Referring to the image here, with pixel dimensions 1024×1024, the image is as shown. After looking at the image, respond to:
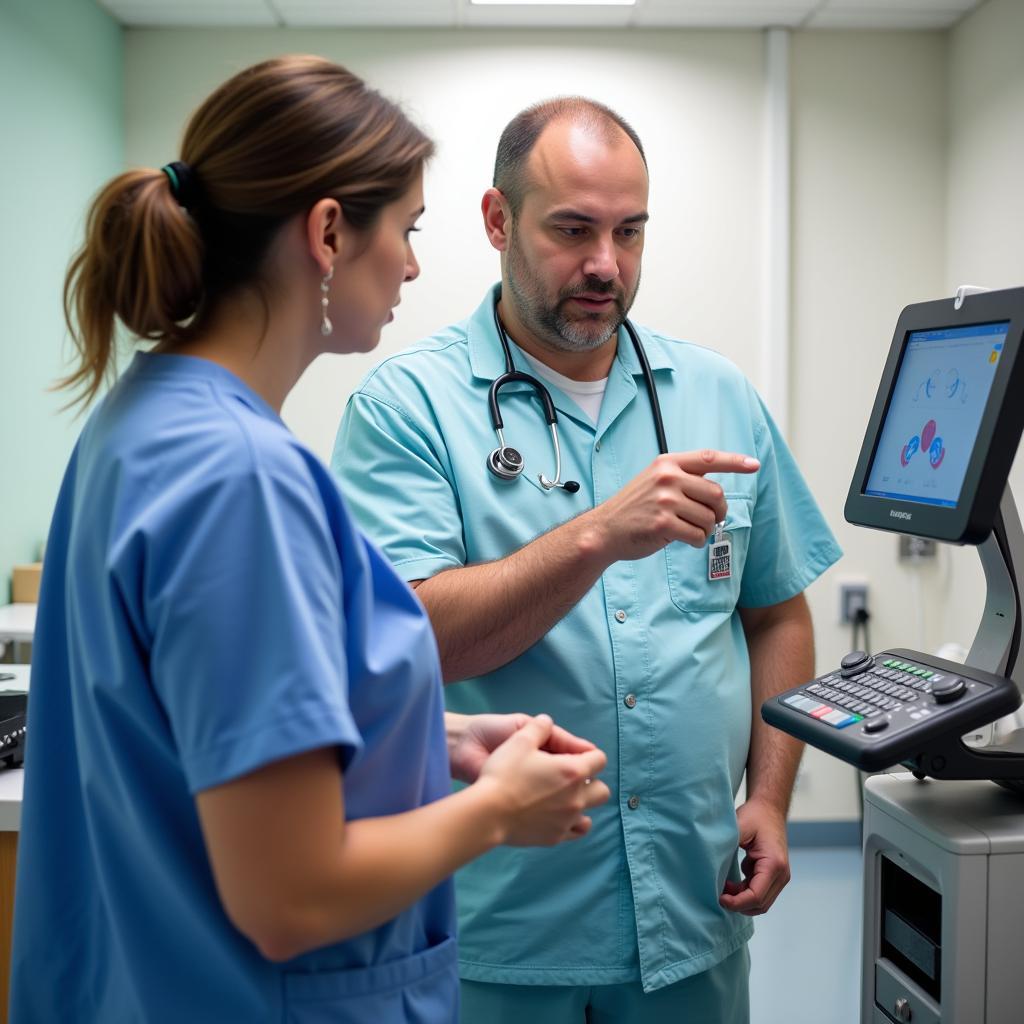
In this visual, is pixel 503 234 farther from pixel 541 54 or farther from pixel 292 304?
pixel 541 54

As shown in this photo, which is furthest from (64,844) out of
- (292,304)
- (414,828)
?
(292,304)

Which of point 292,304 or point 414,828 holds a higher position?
point 292,304

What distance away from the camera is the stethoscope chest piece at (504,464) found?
1340 mm

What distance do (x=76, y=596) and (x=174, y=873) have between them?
7.8 inches

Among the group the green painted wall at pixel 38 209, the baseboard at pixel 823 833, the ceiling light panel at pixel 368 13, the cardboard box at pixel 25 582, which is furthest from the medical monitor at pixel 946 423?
the baseboard at pixel 823 833

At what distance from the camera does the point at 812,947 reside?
2.77 m

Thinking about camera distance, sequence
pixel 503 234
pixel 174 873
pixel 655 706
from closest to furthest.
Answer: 1. pixel 174 873
2. pixel 655 706
3. pixel 503 234

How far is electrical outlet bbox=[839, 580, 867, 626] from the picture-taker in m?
3.38

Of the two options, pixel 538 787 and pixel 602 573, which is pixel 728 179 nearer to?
pixel 602 573

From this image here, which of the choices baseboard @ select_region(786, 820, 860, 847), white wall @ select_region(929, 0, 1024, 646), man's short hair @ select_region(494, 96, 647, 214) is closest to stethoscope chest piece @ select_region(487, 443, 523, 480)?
man's short hair @ select_region(494, 96, 647, 214)

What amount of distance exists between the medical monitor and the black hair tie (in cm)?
68

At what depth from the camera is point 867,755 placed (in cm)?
93

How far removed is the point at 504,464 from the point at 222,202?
1.96 feet

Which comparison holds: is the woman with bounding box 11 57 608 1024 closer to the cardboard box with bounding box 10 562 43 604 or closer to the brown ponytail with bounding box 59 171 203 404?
the brown ponytail with bounding box 59 171 203 404
